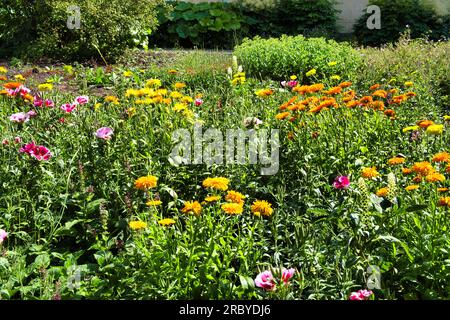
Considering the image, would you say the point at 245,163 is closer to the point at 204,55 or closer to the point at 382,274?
the point at 382,274

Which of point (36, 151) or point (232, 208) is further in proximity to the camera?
point (36, 151)

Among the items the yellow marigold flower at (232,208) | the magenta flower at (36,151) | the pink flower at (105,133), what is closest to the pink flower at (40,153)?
the magenta flower at (36,151)

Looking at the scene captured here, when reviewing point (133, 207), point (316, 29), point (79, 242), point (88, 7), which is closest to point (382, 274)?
point (133, 207)

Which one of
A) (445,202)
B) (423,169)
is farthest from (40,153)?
(445,202)

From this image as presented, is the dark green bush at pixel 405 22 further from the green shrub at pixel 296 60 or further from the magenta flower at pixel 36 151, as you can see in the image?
the magenta flower at pixel 36 151

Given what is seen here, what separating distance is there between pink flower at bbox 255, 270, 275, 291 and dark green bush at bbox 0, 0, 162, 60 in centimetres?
698

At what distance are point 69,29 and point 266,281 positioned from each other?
7.70 m

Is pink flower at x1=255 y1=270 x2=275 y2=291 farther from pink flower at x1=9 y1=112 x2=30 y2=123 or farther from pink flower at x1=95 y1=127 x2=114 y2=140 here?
pink flower at x1=9 y1=112 x2=30 y2=123

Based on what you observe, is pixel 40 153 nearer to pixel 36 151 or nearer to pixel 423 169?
pixel 36 151

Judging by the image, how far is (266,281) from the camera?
238 cm

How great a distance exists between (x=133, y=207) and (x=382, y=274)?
126cm

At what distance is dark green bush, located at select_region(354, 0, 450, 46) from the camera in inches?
489

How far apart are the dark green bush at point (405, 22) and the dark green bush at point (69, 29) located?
16.2 ft

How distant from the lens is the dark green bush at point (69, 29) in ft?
29.9
